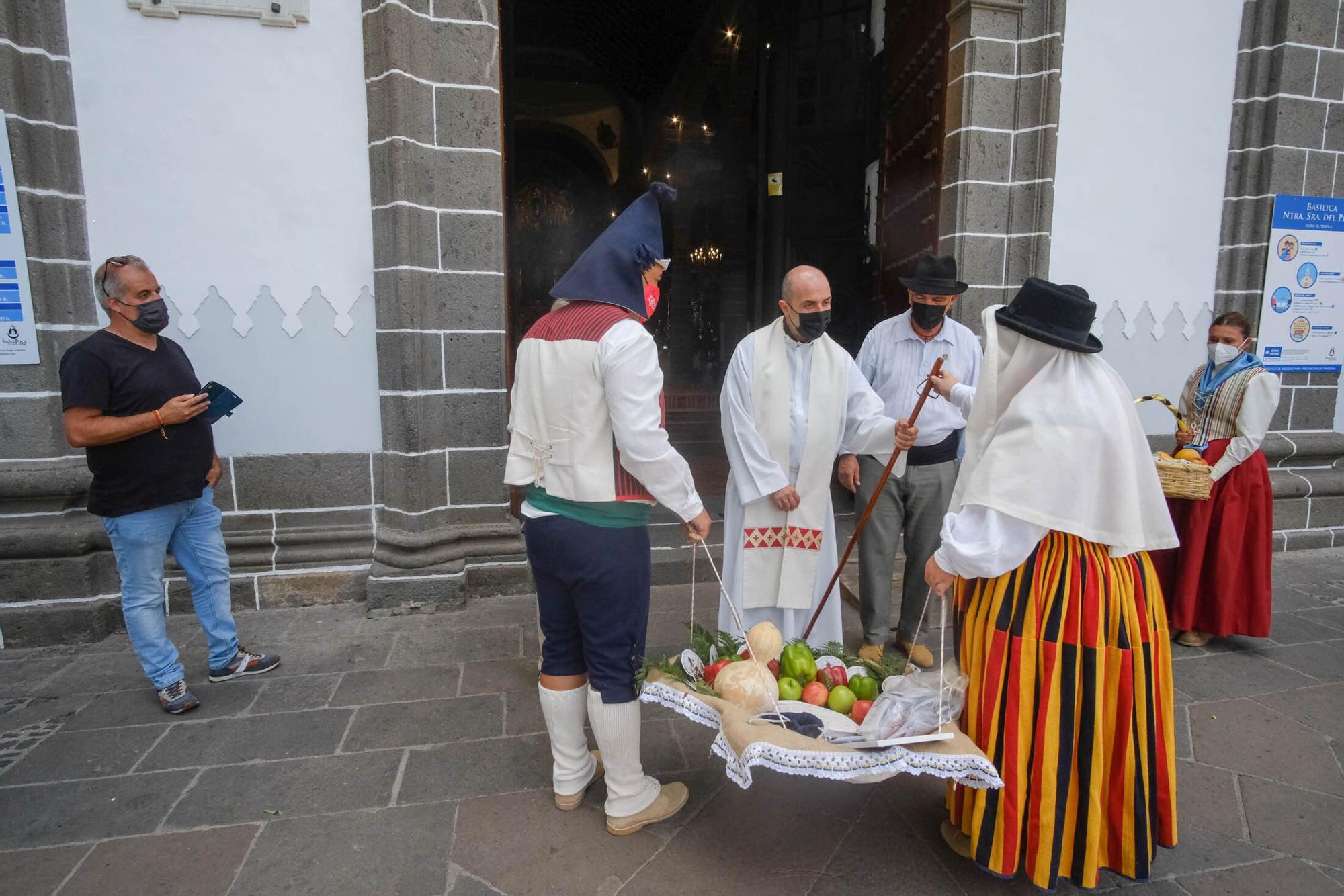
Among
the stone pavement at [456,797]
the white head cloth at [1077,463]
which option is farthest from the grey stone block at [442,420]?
the white head cloth at [1077,463]

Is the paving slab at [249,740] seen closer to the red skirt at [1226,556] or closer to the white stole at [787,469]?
the white stole at [787,469]

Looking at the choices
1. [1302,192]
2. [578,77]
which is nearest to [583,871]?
[1302,192]

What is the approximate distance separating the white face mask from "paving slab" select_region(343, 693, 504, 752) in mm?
4155

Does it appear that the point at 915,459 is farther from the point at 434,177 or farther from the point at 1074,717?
the point at 434,177

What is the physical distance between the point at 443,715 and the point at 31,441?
272 centimetres

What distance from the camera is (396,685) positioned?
11.6ft

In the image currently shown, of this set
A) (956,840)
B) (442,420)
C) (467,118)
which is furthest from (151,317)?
(956,840)

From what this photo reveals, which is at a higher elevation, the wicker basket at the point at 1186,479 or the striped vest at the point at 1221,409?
the striped vest at the point at 1221,409

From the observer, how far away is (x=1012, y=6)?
4.77 metres

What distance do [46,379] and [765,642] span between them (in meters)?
3.97

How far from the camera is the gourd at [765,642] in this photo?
2.50 metres

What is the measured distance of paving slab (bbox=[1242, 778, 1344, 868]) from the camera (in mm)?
2479

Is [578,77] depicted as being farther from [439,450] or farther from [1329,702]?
[1329,702]

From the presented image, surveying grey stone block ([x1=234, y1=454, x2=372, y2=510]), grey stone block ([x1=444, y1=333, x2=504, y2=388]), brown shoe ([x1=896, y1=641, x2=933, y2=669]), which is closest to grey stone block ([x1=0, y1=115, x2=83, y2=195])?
grey stone block ([x1=234, y1=454, x2=372, y2=510])
